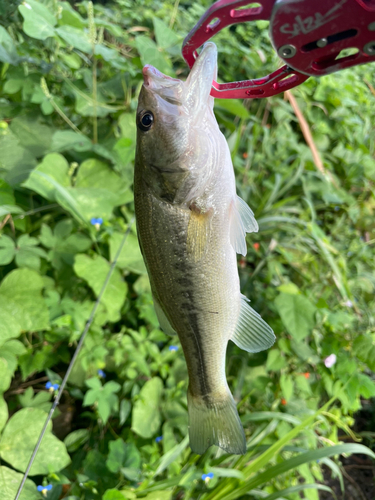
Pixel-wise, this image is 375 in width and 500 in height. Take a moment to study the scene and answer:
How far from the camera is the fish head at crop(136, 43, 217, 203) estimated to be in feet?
2.41

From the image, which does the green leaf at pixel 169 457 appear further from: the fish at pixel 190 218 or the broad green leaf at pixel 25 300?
the broad green leaf at pixel 25 300

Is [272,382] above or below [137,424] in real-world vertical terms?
below

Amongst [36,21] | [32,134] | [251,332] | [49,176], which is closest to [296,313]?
[251,332]

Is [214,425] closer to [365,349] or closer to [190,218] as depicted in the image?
[190,218]

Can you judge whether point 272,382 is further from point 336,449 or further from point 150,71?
point 150,71

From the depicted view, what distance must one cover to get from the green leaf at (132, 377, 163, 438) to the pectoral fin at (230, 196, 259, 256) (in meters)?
0.87

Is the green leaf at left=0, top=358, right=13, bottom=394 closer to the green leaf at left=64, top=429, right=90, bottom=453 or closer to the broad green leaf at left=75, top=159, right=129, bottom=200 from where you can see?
the green leaf at left=64, top=429, right=90, bottom=453

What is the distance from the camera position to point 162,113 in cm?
74

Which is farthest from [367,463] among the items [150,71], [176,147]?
[150,71]

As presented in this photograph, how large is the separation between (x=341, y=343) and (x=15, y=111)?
6.14 ft

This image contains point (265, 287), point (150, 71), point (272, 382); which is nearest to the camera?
point (150, 71)

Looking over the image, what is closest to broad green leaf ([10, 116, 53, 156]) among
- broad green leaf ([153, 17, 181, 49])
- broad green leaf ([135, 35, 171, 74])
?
broad green leaf ([135, 35, 171, 74])

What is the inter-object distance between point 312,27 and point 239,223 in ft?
1.37

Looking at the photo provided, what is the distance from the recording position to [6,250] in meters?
1.22
